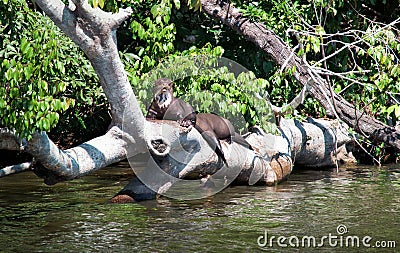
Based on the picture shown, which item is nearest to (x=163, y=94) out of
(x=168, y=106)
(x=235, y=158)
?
(x=168, y=106)

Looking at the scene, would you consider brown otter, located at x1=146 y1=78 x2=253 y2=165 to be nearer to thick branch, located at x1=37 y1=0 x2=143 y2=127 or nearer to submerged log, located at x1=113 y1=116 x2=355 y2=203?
submerged log, located at x1=113 y1=116 x2=355 y2=203

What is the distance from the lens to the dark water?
5859 millimetres

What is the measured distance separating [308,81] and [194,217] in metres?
3.39

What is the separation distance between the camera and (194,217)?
7.00 meters

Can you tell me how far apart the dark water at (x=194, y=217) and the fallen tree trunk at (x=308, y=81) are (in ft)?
2.45

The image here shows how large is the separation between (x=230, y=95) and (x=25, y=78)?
402 centimetres

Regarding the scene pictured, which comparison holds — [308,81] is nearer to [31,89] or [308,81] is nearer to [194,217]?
[194,217]

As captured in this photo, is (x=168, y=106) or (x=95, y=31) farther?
(x=168, y=106)

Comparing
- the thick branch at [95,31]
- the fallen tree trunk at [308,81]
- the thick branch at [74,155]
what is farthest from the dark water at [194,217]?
the thick branch at [95,31]

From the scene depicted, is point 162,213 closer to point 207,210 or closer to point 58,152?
point 207,210

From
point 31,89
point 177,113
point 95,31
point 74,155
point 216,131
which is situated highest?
point 95,31

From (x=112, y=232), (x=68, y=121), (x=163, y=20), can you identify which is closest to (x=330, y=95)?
(x=163, y=20)

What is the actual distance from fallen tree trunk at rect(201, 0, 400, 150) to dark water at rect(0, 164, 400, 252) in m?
0.75

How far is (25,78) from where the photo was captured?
5.80 m
